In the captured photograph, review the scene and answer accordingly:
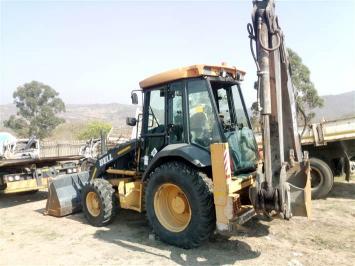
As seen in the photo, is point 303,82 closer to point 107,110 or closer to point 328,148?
point 328,148

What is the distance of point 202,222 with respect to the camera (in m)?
4.71

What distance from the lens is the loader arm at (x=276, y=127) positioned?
173 inches

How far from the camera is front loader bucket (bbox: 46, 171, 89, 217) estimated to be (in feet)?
23.3

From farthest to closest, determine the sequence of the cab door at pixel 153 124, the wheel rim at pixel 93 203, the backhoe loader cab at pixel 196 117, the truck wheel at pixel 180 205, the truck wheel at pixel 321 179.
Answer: the truck wheel at pixel 321 179, the wheel rim at pixel 93 203, the cab door at pixel 153 124, the backhoe loader cab at pixel 196 117, the truck wheel at pixel 180 205

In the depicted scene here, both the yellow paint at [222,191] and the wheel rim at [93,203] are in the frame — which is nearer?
the yellow paint at [222,191]

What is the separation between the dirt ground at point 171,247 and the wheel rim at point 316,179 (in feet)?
2.61

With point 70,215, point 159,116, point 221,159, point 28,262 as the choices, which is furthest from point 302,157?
point 70,215

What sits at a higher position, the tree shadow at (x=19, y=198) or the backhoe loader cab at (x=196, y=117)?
the backhoe loader cab at (x=196, y=117)

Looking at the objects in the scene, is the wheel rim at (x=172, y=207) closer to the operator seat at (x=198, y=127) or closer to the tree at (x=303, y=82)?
the operator seat at (x=198, y=127)

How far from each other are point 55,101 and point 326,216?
39.0m

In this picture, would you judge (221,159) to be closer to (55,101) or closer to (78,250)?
(78,250)

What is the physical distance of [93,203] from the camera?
654 centimetres

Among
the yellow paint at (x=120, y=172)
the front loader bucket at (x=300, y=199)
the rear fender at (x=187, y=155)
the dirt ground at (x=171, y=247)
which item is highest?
the rear fender at (x=187, y=155)

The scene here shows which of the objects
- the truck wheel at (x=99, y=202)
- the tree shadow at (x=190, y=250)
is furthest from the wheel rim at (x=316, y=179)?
the truck wheel at (x=99, y=202)
